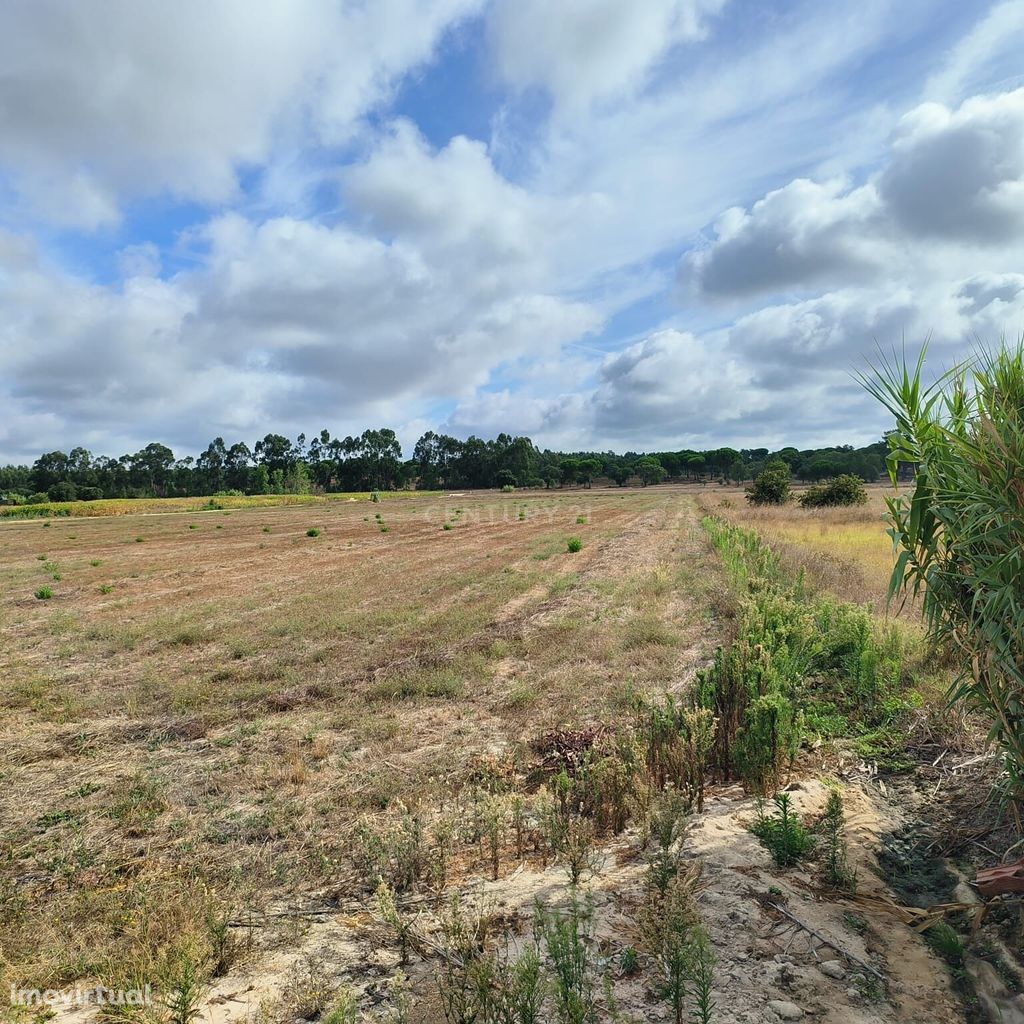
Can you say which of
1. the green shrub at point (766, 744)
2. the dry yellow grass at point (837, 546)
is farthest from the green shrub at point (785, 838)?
the dry yellow grass at point (837, 546)

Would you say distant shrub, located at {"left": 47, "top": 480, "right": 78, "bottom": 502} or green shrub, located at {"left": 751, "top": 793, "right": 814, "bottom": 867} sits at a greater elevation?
distant shrub, located at {"left": 47, "top": 480, "right": 78, "bottom": 502}

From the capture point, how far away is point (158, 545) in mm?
28812

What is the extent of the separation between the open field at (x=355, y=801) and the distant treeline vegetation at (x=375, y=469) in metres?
94.8

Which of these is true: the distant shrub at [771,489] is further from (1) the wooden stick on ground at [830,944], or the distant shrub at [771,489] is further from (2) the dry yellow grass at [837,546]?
(1) the wooden stick on ground at [830,944]

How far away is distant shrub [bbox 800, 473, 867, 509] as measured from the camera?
125ft

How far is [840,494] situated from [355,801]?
40568mm

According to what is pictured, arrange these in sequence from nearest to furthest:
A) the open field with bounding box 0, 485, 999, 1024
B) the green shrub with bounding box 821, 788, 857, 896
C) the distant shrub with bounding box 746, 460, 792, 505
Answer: the open field with bounding box 0, 485, 999, 1024, the green shrub with bounding box 821, 788, 857, 896, the distant shrub with bounding box 746, 460, 792, 505

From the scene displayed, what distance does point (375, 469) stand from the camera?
420 feet

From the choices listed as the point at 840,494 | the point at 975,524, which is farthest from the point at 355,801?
the point at 840,494

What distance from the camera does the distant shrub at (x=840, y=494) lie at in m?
38.2

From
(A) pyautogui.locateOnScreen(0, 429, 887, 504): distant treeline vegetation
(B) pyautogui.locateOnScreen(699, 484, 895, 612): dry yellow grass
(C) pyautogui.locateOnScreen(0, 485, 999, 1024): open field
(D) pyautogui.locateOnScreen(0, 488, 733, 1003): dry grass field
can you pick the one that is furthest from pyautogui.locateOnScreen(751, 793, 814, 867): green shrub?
(A) pyautogui.locateOnScreen(0, 429, 887, 504): distant treeline vegetation

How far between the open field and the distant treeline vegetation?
94753 millimetres

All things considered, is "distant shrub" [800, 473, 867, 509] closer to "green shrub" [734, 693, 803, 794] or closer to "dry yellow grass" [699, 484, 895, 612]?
"dry yellow grass" [699, 484, 895, 612]

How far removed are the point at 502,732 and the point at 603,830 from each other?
2.25 metres
